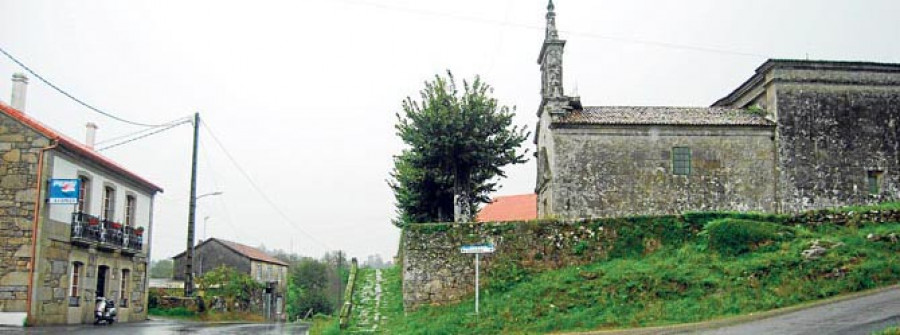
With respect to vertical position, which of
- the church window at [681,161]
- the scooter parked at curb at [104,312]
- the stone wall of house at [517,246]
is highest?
the church window at [681,161]

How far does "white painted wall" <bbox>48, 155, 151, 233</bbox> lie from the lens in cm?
2259

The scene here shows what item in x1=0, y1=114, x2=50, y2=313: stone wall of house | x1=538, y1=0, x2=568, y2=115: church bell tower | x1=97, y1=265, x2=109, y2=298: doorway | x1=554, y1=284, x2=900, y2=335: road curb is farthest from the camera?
x1=538, y1=0, x2=568, y2=115: church bell tower

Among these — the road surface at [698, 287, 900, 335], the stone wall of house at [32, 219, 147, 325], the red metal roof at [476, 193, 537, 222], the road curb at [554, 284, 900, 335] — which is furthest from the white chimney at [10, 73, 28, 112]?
the red metal roof at [476, 193, 537, 222]

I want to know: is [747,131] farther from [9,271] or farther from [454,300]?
[9,271]

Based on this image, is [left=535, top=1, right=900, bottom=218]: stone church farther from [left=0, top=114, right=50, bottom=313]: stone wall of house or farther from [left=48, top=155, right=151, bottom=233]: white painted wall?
[left=0, top=114, right=50, bottom=313]: stone wall of house

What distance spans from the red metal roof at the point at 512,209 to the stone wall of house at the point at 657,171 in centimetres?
2558

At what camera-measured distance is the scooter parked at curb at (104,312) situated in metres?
25.2

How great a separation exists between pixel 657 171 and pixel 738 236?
7018 millimetres

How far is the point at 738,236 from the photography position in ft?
61.7

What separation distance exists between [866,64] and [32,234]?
87.1 ft

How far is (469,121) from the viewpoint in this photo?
2681 cm

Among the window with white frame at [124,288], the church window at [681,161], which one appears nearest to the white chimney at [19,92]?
the window with white frame at [124,288]

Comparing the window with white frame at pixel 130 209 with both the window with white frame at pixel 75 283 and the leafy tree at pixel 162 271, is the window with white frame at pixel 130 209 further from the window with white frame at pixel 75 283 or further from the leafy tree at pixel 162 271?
the leafy tree at pixel 162 271

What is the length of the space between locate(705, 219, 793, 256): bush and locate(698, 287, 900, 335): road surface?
345 cm
